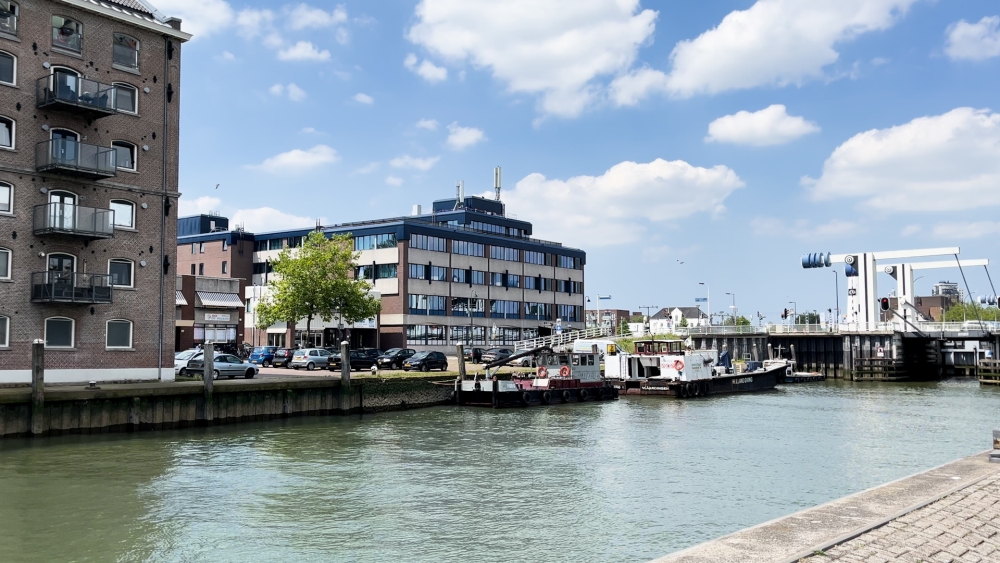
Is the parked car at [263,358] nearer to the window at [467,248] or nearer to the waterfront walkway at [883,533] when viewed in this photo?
the window at [467,248]

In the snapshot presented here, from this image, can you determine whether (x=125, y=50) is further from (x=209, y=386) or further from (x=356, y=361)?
(x=356, y=361)

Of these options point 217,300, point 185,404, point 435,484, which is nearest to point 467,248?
point 217,300

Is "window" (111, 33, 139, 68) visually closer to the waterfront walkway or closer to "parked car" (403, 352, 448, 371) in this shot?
"parked car" (403, 352, 448, 371)

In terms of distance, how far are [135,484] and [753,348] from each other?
261 ft

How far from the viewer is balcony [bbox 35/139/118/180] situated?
35.0 metres

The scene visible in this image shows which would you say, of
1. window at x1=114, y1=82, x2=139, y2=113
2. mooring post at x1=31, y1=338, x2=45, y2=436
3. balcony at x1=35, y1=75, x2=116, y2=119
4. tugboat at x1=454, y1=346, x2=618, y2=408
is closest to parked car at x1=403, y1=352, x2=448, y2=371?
tugboat at x1=454, y1=346, x2=618, y2=408

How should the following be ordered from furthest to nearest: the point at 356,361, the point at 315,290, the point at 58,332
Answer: the point at 315,290
the point at 356,361
the point at 58,332

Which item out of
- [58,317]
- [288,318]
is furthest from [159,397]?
[288,318]

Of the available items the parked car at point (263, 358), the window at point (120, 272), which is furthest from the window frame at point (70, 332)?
the parked car at point (263, 358)

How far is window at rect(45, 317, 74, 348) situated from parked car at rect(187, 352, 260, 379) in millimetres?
8097

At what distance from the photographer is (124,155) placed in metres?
38.2

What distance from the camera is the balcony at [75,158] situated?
3500cm

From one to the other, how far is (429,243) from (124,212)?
56204 millimetres

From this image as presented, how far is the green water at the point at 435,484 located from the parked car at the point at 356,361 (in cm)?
2021
